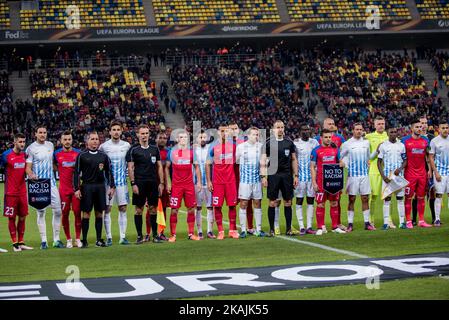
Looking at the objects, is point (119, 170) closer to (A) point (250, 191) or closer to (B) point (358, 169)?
(A) point (250, 191)

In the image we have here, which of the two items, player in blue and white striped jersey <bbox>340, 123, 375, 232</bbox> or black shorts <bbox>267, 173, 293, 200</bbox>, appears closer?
black shorts <bbox>267, 173, 293, 200</bbox>

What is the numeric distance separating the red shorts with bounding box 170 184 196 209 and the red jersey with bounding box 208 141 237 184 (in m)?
0.59

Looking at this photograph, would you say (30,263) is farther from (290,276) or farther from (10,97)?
(10,97)

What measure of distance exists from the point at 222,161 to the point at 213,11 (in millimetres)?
36483

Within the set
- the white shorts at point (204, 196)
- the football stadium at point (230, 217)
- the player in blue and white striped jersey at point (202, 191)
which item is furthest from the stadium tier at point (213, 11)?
the white shorts at point (204, 196)

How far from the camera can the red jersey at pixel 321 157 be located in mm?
14914

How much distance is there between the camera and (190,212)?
14531mm

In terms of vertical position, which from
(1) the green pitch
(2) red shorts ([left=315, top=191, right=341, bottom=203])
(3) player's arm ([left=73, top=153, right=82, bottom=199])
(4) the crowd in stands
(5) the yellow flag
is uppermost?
(4) the crowd in stands

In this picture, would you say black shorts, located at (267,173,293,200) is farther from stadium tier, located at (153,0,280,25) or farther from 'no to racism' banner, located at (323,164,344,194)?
stadium tier, located at (153,0,280,25)

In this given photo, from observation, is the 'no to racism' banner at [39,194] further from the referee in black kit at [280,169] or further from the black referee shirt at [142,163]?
the referee in black kit at [280,169]

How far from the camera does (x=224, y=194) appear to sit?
48.5 ft

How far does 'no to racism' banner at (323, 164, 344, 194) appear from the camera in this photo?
48.8 ft

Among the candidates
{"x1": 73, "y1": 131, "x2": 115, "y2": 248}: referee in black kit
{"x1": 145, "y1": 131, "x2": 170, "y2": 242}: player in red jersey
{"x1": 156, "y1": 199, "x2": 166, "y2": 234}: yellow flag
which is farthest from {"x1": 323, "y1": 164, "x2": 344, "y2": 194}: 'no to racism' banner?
{"x1": 73, "y1": 131, "x2": 115, "y2": 248}: referee in black kit

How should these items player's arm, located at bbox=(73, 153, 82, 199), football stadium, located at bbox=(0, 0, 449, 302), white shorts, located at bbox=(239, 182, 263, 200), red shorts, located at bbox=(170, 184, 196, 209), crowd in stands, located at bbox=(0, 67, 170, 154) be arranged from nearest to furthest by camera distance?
1. football stadium, located at bbox=(0, 0, 449, 302)
2. player's arm, located at bbox=(73, 153, 82, 199)
3. red shorts, located at bbox=(170, 184, 196, 209)
4. white shorts, located at bbox=(239, 182, 263, 200)
5. crowd in stands, located at bbox=(0, 67, 170, 154)
